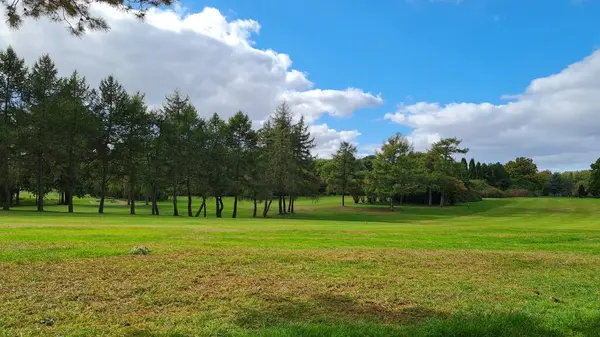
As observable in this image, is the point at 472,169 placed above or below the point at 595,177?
above

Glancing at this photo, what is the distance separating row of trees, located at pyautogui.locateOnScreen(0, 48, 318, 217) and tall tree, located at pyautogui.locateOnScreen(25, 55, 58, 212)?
0.09m

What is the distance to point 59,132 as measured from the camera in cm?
4012

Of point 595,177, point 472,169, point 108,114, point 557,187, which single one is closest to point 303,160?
point 108,114

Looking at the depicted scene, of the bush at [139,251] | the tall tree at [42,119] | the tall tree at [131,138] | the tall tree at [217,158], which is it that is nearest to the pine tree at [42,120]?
the tall tree at [42,119]

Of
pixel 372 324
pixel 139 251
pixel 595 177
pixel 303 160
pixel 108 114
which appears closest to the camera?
pixel 372 324

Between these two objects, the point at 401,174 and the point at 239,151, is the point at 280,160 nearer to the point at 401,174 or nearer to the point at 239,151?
the point at 239,151

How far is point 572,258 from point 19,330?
12.5 metres

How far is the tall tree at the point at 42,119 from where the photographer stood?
39219mm

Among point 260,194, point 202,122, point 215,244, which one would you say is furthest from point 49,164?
point 215,244

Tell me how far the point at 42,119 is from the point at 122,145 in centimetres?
840

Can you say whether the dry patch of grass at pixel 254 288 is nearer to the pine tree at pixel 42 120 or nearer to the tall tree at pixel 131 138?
the pine tree at pixel 42 120

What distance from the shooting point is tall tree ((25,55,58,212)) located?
3922cm

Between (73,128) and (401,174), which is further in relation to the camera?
(401,174)

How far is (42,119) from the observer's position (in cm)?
3897
